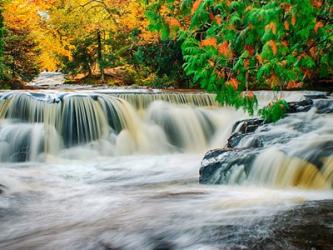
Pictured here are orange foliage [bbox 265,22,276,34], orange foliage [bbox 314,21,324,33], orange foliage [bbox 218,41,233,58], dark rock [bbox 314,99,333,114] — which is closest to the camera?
orange foliage [bbox 265,22,276,34]

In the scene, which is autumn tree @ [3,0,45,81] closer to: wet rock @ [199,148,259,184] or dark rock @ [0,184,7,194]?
dark rock @ [0,184,7,194]

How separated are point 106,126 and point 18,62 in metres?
8.31

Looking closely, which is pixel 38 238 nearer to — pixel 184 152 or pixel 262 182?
pixel 262 182

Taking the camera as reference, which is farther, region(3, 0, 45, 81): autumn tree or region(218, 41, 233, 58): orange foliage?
region(3, 0, 45, 81): autumn tree

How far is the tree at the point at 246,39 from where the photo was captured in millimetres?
3850

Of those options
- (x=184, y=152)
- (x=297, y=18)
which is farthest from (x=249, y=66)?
(x=184, y=152)

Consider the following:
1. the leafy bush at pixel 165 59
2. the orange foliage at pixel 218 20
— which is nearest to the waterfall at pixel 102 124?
the leafy bush at pixel 165 59

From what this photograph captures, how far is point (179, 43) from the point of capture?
656 inches

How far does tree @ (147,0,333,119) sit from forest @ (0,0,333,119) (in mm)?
10

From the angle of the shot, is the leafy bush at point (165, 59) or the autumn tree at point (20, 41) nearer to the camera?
the autumn tree at point (20, 41)

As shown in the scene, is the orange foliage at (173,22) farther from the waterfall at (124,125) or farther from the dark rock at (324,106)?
the dark rock at (324,106)

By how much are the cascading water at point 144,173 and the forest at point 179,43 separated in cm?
110

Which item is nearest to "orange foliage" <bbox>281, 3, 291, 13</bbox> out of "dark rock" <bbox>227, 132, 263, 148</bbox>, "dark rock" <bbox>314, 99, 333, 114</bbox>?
"dark rock" <bbox>227, 132, 263, 148</bbox>

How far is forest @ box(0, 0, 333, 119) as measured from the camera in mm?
4203
